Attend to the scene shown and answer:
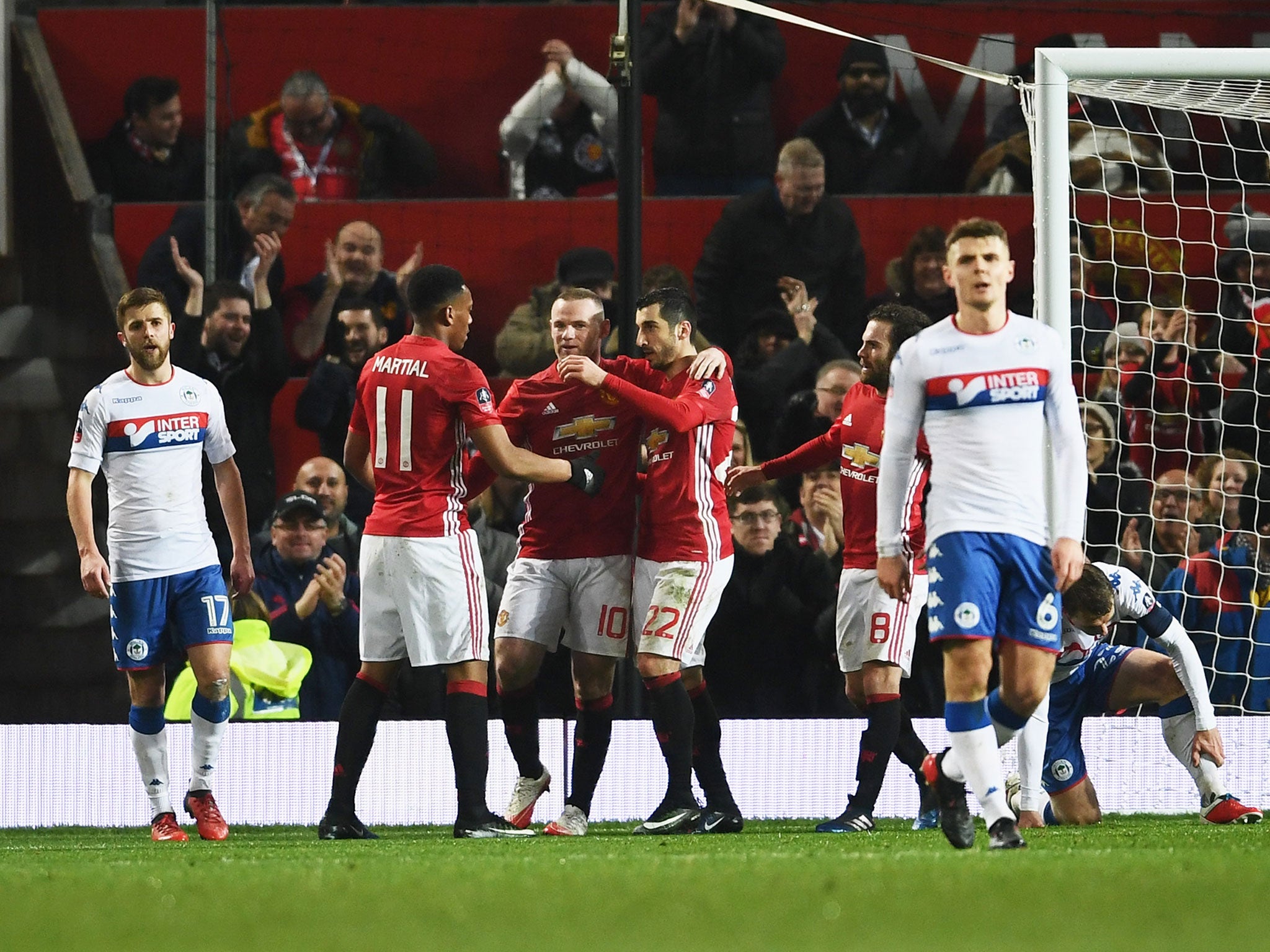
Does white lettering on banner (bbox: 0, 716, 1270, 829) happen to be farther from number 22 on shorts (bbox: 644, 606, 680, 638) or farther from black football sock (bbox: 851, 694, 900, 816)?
number 22 on shorts (bbox: 644, 606, 680, 638)

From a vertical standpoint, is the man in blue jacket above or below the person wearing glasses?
below

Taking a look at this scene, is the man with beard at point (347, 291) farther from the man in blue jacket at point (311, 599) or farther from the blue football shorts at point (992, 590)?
the blue football shorts at point (992, 590)

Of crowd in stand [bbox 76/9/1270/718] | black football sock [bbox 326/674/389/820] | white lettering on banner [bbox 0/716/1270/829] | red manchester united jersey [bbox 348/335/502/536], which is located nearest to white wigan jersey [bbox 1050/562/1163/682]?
white lettering on banner [bbox 0/716/1270/829]

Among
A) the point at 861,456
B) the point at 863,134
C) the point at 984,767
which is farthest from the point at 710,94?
the point at 984,767

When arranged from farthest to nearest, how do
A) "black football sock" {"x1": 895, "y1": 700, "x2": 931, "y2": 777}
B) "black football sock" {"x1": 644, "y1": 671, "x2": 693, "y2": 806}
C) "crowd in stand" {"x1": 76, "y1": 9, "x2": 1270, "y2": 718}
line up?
"crowd in stand" {"x1": 76, "y1": 9, "x2": 1270, "y2": 718} → "black football sock" {"x1": 895, "y1": 700, "x2": 931, "y2": 777} → "black football sock" {"x1": 644, "y1": 671, "x2": 693, "y2": 806}

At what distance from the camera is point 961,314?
193 inches

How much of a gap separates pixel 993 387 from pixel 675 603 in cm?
170

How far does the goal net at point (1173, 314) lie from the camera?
653 cm

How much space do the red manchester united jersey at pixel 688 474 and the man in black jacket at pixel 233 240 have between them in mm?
4658

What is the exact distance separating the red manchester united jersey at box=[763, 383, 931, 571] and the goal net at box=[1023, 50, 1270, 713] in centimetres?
75

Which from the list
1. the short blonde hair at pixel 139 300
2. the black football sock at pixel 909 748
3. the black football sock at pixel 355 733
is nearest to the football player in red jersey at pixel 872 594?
the black football sock at pixel 909 748

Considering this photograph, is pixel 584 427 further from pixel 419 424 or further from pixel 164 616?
pixel 164 616

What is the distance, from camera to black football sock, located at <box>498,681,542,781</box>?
6.30 meters

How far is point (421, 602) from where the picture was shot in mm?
5844
